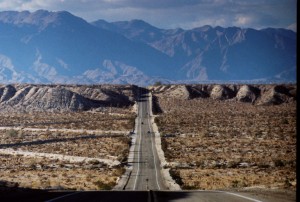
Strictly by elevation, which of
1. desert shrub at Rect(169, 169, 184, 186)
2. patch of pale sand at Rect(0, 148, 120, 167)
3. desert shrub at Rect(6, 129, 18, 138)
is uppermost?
desert shrub at Rect(6, 129, 18, 138)

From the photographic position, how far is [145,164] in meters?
80.2

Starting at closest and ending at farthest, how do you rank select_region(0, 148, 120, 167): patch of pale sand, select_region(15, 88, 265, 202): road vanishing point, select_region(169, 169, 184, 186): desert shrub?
select_region(15, 88, 265, 202): road vanishing point
select_region(169, 169, 184, 186): desert shrub
select_region(0, 148, 120, 167): patch of pale sand

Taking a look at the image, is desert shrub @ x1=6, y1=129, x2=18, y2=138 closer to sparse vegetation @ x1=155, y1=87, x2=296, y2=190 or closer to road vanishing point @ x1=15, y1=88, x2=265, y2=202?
road vanishing point @ x1=15, y1=88, x2=265, y2=202

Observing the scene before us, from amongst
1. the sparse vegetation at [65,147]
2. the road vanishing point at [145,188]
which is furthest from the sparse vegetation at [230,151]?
the sparse vegetation at [65,147]

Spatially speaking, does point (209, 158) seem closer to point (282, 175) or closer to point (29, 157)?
point (282, 175)

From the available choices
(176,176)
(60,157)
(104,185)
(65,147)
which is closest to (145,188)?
(104,185)

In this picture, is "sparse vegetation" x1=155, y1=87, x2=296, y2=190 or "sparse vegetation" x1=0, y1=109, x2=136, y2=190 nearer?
"sparse vegetation" x1=155, y1=87, x2=296, y2=190

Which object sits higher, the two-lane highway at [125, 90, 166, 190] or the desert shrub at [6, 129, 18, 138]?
the desert shrub at [6, 129, 18, 138]

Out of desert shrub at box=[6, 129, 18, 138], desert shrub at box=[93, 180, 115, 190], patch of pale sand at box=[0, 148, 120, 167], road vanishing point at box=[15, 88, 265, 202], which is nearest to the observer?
road vanishing point at box=[15, 88, 265, 202]

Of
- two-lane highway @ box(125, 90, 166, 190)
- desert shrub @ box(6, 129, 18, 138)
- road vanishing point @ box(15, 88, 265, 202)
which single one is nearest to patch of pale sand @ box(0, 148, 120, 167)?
road vanishing point @ box(15, 88, 265, 202)

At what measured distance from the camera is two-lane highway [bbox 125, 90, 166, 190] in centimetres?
5859

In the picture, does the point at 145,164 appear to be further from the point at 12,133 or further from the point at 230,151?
the point at 12,133

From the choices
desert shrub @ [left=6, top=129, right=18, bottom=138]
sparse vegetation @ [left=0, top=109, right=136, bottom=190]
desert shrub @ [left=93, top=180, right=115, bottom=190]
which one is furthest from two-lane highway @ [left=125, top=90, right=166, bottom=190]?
desert shrub @ [left=6, top=129, right=18, bottom=138]

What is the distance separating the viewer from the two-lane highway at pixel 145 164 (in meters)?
58.6
